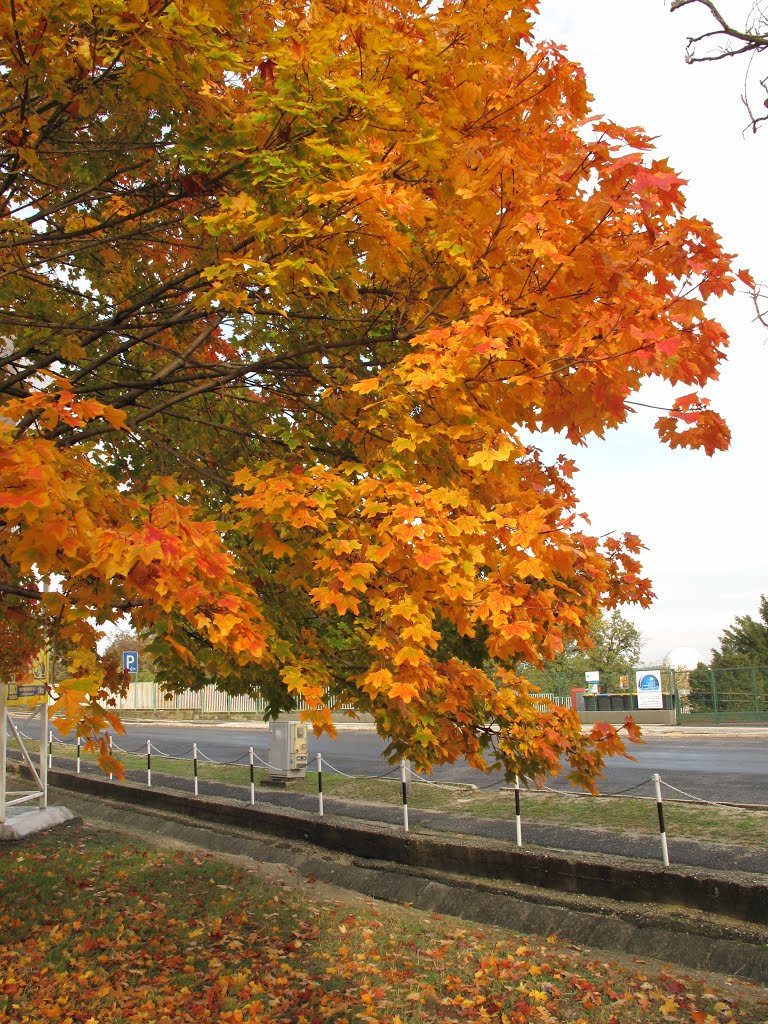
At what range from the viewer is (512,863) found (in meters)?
8.89

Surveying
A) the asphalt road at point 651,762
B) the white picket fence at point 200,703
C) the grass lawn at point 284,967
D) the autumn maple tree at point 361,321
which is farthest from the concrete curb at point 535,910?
the white picket fence at point 200,703

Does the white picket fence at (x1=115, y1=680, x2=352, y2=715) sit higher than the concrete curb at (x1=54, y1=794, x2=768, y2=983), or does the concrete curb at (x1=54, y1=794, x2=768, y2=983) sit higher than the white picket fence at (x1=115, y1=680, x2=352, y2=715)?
the concrete curb at (x1=54, y1=794, x2=768, y2=983)

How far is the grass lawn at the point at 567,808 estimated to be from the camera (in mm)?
10039

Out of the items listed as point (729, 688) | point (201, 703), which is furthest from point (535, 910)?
point (201, 703)

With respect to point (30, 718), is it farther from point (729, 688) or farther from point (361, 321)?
point (729, 688)

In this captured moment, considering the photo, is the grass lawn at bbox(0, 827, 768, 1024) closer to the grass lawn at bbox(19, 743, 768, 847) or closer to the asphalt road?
the asphalt road

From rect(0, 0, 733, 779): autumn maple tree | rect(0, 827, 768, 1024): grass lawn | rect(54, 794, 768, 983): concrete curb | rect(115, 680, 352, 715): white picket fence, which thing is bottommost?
rect(115, 680, 352, 715): white picket fence

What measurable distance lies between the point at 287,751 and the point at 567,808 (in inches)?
241

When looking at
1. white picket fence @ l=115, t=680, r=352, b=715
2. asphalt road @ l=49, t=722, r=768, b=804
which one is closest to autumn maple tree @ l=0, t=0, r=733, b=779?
asphalt road @ l=49, t=722, r=768, b=804

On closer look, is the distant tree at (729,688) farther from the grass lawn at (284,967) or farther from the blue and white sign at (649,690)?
the grass lawn at (284,967)

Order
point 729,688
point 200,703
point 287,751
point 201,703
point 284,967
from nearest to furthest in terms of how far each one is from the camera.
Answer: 1. point 284,967
2. point 287,751
3. point 729,688
4. point 201,703
5. point 200,703

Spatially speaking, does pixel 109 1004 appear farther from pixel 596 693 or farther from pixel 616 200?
pixel 596 693

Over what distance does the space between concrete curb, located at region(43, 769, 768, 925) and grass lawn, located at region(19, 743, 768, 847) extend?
6.45 ft

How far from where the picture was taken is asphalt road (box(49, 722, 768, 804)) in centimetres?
1318
